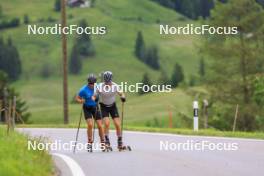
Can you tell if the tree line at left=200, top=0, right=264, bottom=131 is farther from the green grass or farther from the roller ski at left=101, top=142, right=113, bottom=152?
the green grass

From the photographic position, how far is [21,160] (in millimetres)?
11023

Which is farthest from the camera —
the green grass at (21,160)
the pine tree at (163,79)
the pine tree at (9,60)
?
the pine tree at (9,60)

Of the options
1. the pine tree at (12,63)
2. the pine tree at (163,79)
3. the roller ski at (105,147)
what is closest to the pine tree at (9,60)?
the pine tree at (12,63)

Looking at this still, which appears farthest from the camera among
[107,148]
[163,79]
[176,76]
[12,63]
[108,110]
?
[12,63]

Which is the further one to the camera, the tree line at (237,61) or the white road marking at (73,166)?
the tree line at (237,61)

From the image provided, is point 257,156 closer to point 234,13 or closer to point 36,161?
point 36,161

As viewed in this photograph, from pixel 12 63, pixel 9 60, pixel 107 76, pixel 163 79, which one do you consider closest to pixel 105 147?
pixel 107 76

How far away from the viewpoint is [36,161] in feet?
38.4

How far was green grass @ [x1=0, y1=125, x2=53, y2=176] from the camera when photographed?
9.87 m

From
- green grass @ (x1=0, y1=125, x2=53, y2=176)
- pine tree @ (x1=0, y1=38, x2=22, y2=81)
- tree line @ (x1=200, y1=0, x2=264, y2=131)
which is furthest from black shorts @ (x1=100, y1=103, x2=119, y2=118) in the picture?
pine tree @ (x1=0, y1=38, x2=22, y2=81)

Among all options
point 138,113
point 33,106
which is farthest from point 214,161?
point 33,106

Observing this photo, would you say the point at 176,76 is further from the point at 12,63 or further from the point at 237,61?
the point at 237,61

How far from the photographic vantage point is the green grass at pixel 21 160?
987 centimetres

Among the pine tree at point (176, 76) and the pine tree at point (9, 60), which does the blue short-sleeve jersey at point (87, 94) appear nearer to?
the pine tree at point (176, 76)
